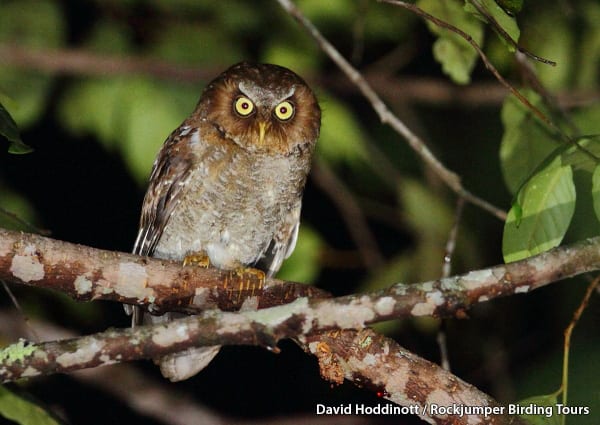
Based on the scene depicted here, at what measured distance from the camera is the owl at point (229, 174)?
14.3 ft

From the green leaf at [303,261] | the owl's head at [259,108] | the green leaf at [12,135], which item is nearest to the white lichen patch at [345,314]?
the green leaf at [12,135]

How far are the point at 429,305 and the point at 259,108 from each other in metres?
2.04

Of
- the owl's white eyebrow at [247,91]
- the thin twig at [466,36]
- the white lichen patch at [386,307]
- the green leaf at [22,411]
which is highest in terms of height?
the owl's white eyebrow at [247,91]

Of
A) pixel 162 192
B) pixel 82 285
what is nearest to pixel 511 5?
pixel 82 285

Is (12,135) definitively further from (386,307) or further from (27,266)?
(386,307)

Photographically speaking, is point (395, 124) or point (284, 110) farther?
point (284, 110)

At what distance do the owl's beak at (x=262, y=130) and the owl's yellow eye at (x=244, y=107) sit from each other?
0.32 ft

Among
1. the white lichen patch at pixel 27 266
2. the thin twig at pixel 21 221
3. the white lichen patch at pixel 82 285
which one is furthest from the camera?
the thin twig at pixel 21 221

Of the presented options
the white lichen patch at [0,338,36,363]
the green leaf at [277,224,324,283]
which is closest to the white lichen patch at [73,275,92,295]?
the white lichen patch at [0,338,36,363]

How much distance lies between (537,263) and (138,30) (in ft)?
15.4

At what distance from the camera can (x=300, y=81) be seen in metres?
4.59

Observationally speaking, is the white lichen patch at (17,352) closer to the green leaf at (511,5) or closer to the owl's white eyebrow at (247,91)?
the green leaf at (511,5)

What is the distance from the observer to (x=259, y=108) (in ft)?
14.6

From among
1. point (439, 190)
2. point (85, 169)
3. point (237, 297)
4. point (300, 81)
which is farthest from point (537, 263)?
point (85, 169)
